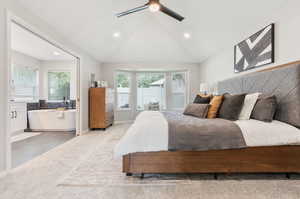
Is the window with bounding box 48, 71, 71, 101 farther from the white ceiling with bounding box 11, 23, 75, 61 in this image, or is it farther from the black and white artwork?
the black and white artwork

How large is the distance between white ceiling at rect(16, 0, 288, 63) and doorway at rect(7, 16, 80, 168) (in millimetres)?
521

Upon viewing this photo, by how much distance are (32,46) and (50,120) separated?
221cm

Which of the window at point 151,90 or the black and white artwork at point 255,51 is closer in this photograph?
the black and white artwork at point 255,51

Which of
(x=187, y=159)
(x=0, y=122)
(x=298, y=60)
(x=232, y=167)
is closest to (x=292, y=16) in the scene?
(x=298, y=60)

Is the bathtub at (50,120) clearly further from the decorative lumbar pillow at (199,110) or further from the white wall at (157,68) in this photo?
the decorative lumbar pillow at (199,110)

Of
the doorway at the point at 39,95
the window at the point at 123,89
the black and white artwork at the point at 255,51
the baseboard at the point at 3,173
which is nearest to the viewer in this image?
the baseboard at the point at 3,173

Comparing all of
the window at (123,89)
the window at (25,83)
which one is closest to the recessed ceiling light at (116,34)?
the window at (123,89)

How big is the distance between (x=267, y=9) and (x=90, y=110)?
477cm

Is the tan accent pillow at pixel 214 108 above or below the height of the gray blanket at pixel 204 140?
above

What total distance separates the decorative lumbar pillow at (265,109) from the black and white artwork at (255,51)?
79 centimetres

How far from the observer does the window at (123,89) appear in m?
6.48

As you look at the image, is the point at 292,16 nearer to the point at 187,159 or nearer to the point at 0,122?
the point at 187,159

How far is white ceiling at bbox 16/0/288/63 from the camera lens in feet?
9.50

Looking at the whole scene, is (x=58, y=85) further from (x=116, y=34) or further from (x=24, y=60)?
(x=116, y=34)
